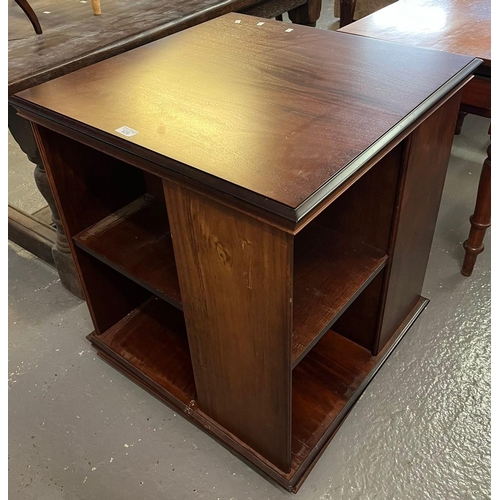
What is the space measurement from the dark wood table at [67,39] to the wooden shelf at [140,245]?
0.92 feet

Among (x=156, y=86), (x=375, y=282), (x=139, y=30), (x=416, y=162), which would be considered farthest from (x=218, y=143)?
(x=139, y=30)

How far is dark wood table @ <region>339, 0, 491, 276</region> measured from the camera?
126 cm

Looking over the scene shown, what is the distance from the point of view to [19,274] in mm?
1734

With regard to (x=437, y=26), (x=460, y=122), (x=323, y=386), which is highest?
(x=437, y=26)

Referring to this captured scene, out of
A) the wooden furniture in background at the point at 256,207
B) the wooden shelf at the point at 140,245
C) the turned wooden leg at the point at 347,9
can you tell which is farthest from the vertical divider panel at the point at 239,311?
the turned wooden leg at the point at 347,9

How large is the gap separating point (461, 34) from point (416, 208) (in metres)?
0.55

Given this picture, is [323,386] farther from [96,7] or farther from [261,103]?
[96,7]

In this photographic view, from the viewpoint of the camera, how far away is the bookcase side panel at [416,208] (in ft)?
3.36

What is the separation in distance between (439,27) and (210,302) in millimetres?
1032

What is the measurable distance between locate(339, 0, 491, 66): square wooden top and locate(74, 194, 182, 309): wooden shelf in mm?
747

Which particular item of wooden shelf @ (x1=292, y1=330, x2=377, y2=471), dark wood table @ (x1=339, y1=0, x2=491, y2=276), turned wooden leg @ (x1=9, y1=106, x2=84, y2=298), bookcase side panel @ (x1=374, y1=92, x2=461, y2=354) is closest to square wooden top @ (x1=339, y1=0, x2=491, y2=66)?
dark wood table @ (x1=339, y1=0, x2=491, y2=276)

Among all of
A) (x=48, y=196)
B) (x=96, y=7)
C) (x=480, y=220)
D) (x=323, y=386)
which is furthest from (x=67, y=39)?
(x=480, y=220)

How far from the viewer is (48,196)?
4.80 feet

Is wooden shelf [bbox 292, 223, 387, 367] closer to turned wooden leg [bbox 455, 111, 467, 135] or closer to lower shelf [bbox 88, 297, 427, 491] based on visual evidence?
lower shelf [bbox 88, 297, 427, 491]
